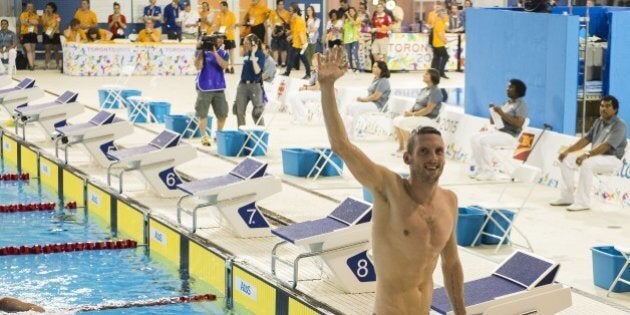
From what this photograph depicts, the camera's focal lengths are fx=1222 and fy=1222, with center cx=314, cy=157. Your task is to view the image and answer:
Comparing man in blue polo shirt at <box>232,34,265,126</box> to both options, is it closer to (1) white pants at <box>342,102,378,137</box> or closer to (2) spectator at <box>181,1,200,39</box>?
(1) white pants at <box>342,102,378,137</box>

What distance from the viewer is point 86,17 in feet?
88.5

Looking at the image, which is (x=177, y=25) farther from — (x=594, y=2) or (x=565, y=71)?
(x=565, y=71)

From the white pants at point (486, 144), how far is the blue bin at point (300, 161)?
1.74 m

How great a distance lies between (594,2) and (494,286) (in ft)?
61.8

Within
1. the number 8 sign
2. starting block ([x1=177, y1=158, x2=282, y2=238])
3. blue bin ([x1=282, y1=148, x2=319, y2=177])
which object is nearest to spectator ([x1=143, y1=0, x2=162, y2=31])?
blue bin ([x1=282, y1=148, x2=319, y2=177])

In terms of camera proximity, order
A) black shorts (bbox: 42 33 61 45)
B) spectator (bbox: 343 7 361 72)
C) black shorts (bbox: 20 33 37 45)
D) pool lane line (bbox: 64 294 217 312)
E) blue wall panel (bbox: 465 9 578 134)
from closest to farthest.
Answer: pool lane line (bbox: 64 294 217 312) < blue wall panel (bbox: 465 9 578 134) < spectator (bbox: 343 7 361 72) < black shorts (bbox: 20 33 37 45) < black shorts (bbox: 42 33 61 45)

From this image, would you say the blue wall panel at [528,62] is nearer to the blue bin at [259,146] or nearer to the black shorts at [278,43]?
the blue bin at [259,146]

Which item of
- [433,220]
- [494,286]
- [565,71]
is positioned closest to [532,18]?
[565,71]

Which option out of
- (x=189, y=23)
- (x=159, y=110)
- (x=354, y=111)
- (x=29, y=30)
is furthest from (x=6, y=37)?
(x=354, y=111)

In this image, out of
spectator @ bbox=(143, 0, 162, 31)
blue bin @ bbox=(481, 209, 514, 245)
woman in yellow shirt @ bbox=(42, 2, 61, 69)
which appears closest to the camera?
blue bin @ bbox=(481, 209, 514, 245)

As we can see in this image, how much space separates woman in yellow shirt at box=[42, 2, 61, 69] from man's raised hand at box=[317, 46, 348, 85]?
23.0m

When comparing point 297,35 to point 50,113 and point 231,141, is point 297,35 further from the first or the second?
point 231,141

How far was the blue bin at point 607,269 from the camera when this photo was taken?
8.30 m

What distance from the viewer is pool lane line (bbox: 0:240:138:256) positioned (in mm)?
10305
